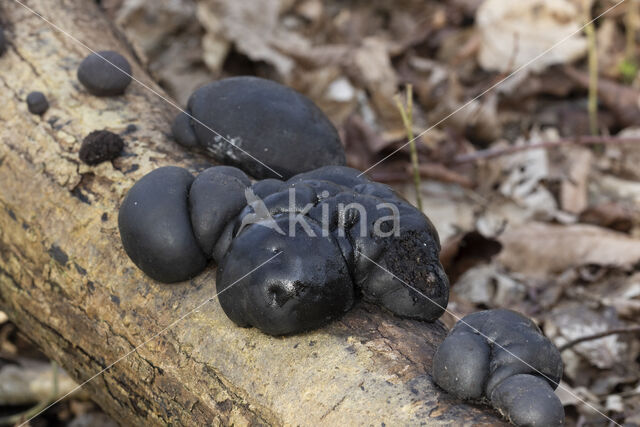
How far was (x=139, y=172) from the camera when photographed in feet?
10.2

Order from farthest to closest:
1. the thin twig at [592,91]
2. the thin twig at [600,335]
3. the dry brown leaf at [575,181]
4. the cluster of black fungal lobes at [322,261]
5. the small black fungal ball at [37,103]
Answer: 1. the thin twig at [592,91]
2. the dry brown leaf at [575,181]
3. the small black fungal ball at [37,103]
4. the thin twig at [600,335]
5. the cluster of black fungal lobes at [322,261]

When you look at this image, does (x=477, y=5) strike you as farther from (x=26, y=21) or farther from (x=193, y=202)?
(x=193, y=202)

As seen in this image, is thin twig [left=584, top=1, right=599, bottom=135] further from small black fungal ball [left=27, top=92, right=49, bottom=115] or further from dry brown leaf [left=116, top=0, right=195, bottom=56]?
small black fungal ball [left=27, top=92, right=49, bottom=115]

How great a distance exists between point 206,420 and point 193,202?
84cm

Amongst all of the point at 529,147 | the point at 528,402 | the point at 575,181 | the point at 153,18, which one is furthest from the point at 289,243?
the point at 153,18

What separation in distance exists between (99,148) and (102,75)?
608 millimetres

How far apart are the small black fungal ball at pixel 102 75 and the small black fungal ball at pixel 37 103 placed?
0.24m

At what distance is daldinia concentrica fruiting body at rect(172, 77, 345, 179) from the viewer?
10.2 ft

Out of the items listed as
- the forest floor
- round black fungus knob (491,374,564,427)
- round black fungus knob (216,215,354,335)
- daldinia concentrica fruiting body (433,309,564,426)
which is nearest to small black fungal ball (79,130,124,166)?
round black fungus knob (216,215,354,335)

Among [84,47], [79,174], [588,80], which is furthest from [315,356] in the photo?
[588,80]

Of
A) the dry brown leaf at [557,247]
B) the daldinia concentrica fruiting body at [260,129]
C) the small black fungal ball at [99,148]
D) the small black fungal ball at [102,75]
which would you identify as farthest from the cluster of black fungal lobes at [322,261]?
the dry brown leaf at [557,247]

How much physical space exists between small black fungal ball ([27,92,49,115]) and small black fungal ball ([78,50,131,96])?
0.24 m

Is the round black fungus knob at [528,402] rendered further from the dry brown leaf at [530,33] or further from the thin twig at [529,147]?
the dry brown leaf at [530,33]

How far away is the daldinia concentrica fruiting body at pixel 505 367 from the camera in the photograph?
2039 mm
